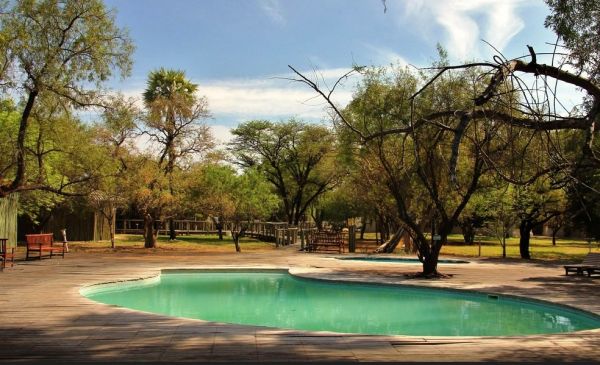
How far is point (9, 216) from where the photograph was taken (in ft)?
73.3

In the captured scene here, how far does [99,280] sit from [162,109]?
49.0 feet

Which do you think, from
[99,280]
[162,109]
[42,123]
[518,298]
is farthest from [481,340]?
[162,109]

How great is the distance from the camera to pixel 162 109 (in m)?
26.5

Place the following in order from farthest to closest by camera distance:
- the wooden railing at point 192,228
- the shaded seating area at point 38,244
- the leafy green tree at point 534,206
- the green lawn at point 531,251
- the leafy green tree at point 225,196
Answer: the wooden railing at point 192,228 → the green lawn at point 531,251 → the leafy green tree at point 225,196 → the leafy green tree at point 534,206 → the shaded seating area at point 38,244

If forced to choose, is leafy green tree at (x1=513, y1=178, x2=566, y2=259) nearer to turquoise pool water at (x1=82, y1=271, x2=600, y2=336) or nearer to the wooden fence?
turquoise pool water at (x1=82, y1=271, x2=600, y2=336)

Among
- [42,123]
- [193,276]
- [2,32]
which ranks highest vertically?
[2,32]

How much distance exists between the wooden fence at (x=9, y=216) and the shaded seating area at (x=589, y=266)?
2003 centimetres

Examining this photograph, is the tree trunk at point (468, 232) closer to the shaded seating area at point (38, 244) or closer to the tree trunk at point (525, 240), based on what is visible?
the tree trunk at point (525, 240)

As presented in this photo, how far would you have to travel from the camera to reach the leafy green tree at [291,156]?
1487 inches

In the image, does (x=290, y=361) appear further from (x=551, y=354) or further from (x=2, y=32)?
(x=2, y=32)

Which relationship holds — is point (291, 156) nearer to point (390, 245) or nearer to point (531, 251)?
point (390, 245)

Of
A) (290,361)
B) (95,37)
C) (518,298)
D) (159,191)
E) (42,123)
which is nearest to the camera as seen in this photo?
→ (290,361)

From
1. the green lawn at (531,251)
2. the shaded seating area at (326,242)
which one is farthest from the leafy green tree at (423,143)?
the green lawn at (531,251)

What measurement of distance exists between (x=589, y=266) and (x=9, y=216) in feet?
68.6
